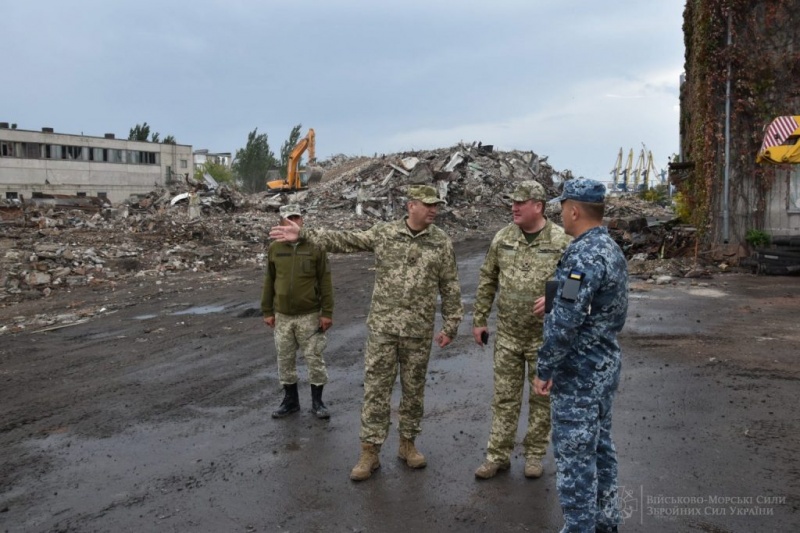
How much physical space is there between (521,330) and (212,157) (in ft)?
360

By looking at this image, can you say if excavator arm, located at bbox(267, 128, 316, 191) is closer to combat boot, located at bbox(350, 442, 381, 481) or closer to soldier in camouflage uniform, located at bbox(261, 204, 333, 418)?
soldier in camouflage uniform, located at bbox(261, 204, 333, 418)

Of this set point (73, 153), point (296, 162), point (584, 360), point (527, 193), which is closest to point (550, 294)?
point (584, 360)

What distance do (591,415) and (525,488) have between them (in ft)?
3.96

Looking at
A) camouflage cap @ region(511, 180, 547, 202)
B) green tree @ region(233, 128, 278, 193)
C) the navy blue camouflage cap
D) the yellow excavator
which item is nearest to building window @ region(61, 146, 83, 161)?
green tree @ region(233, 128, 278, 193)

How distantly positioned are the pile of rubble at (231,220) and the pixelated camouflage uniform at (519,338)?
2.76m

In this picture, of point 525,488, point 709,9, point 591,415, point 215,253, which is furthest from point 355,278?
point 591,415

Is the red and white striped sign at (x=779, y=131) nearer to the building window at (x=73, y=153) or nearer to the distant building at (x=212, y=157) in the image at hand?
the building window at (x=73, y=153)

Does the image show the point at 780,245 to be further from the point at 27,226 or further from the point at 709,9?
the point at 27,226

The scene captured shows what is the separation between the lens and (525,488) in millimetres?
4480

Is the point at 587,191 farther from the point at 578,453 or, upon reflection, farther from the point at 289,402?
the point at 289,402

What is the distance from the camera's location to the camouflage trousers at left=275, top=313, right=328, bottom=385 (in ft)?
20.2

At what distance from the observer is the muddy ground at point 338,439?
418 centimetres

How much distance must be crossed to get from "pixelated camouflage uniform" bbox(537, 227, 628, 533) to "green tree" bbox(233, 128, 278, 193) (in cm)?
7126

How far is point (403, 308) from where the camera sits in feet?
16.0
